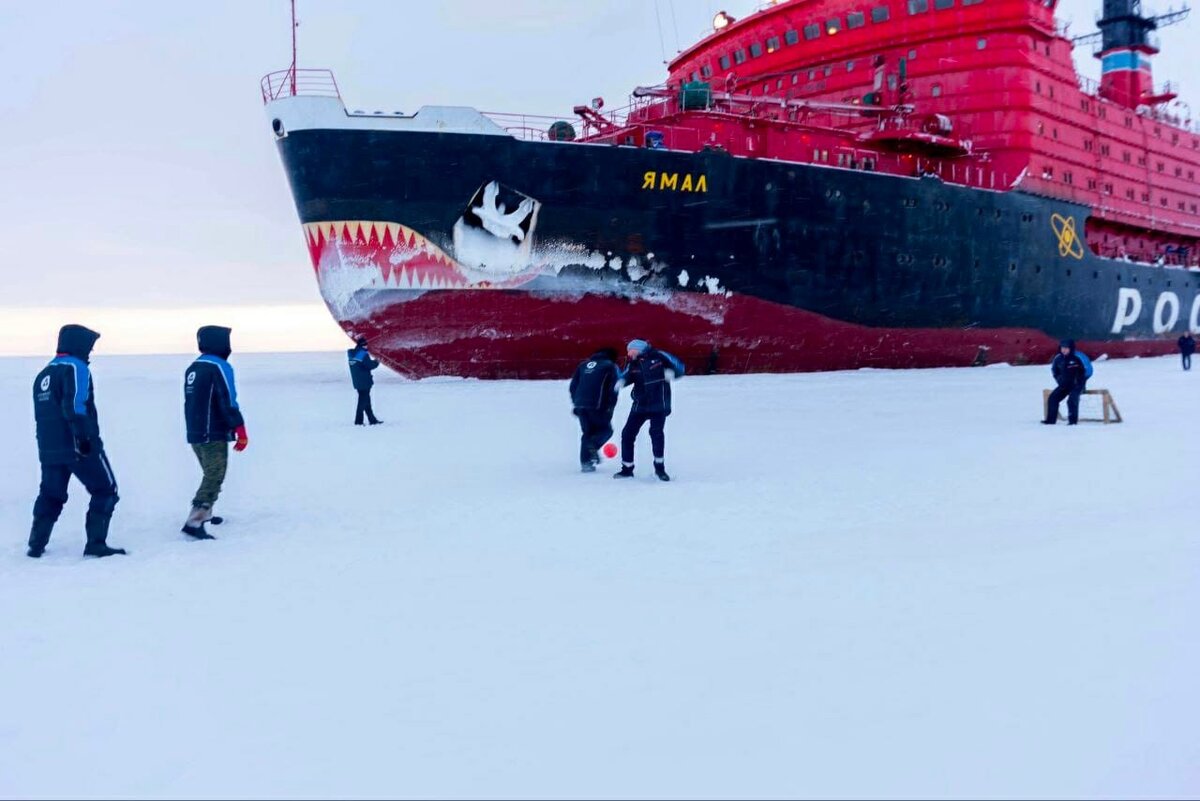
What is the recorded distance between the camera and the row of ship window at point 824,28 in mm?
25150

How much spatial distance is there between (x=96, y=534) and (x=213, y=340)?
5.42ft

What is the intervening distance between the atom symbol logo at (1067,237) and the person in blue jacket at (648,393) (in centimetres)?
2223

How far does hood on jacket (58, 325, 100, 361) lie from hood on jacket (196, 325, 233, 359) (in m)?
0.77

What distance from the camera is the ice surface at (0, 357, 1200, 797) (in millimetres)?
2883

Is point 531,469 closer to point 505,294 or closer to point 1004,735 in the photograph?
point 1004,735

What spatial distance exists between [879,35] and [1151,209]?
14.6 metres

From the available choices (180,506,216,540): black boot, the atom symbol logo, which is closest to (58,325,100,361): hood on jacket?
(180,506,216,540): black boot

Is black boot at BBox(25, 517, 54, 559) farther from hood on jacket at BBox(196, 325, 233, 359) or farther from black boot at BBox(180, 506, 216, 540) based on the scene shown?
hood on jacket at BBox(196, 325, 233, 359)

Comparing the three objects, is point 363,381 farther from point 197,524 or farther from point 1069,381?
point 1069,381

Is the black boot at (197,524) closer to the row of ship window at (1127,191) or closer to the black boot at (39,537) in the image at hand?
the black boot at (39,537)

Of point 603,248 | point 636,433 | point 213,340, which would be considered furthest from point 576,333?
point 213,340

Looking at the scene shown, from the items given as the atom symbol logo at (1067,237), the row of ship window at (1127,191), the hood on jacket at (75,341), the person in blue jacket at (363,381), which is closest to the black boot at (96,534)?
the hood on jacket at (75,341)

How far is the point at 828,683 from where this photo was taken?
3484 mm

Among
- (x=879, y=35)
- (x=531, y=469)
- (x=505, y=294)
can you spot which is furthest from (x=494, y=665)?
(x=879, y=35)
